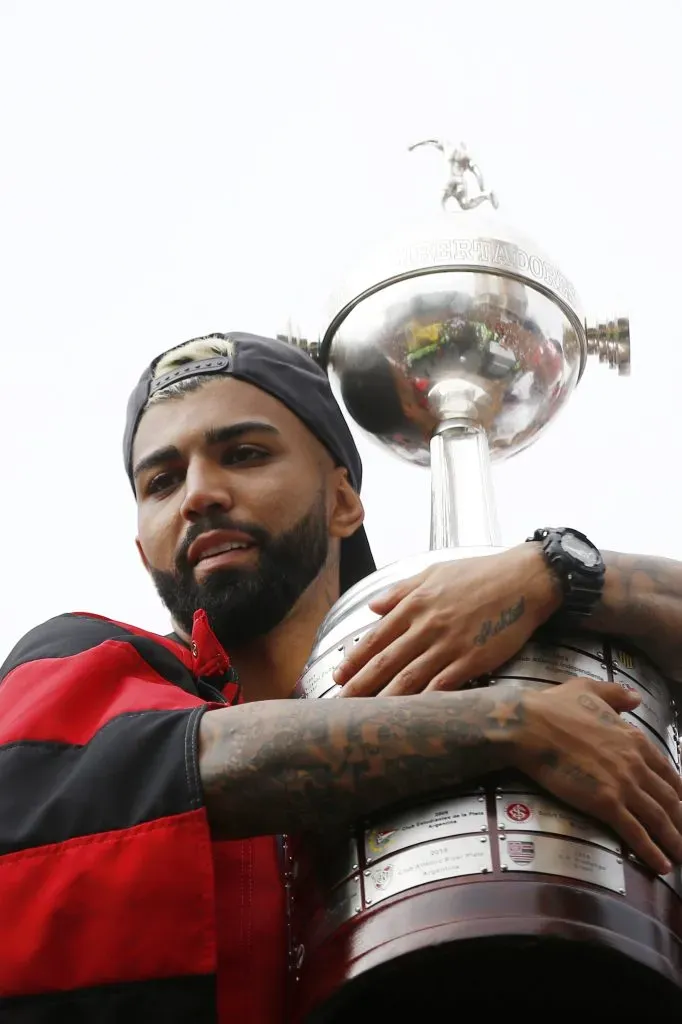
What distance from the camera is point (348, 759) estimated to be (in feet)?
9.28

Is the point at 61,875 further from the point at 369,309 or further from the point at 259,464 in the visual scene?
the point at 369,309

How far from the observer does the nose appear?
3893 mm

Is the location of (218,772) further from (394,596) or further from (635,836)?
(635,836)

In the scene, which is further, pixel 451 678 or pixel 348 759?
pixel 451 678

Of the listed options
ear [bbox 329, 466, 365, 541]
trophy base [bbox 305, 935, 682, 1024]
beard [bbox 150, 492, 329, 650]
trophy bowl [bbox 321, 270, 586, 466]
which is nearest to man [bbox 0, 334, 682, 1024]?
trophy base [bbox 305, 935, 682, 1024]

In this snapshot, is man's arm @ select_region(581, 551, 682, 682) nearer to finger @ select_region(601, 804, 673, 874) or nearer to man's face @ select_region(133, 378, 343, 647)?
finger @ select_region(601, 804, 673, 874)

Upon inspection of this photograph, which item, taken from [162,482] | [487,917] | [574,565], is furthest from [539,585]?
[162,482]

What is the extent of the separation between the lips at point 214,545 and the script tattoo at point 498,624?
41.4 inches

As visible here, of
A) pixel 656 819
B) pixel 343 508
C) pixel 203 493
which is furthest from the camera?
pixel 343 508

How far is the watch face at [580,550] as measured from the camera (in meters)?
3.21

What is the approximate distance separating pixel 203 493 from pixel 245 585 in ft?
0.78

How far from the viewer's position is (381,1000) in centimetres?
278

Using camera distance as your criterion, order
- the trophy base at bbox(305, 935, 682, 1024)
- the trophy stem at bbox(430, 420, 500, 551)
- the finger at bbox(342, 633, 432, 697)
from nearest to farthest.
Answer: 1. the trophy base at bbox(305, 935, 682, 1024)
2. the finger at bbox(342, 633, 432, 697)
3. the trophy stem at bbox(430, 420, 500, 551)

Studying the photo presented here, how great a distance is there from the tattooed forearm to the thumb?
194 millimetres
